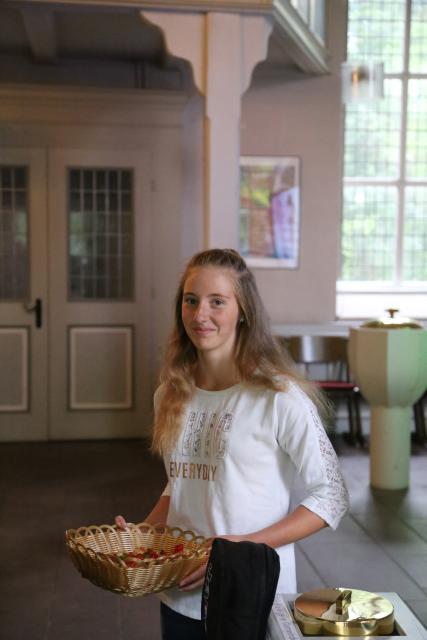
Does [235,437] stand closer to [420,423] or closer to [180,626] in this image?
[180,626]

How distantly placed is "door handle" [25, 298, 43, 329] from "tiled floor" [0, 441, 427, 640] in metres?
1.11

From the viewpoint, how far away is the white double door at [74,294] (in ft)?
26.6

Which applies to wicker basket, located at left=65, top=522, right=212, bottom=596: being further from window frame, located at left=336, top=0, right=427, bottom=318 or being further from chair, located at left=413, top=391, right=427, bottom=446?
window frame, located at left=336, top=0, right=427, bottom=318

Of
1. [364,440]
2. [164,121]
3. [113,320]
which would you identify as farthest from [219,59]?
[364,440]

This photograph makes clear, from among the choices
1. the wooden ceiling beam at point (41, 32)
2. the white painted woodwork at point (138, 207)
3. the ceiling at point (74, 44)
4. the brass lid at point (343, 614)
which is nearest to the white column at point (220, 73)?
the ceiling at point (74, 44)

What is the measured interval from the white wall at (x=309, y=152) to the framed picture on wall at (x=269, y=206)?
0.08 metres

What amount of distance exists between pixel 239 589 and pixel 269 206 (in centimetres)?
740

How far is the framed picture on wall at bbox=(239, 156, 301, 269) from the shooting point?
8.88m

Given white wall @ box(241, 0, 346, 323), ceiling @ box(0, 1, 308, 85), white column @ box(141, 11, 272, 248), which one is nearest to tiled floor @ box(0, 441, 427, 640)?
white wall @ box(241, 0, 346, 323)

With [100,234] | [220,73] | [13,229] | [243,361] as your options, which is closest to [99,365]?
[100,234]

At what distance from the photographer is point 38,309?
320 inches

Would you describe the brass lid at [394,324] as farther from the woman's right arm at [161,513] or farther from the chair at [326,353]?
the woman's right arm at [161,513]

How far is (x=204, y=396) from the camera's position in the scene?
2.14 m

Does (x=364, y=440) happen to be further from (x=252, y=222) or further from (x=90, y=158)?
(x=90, y=158)
